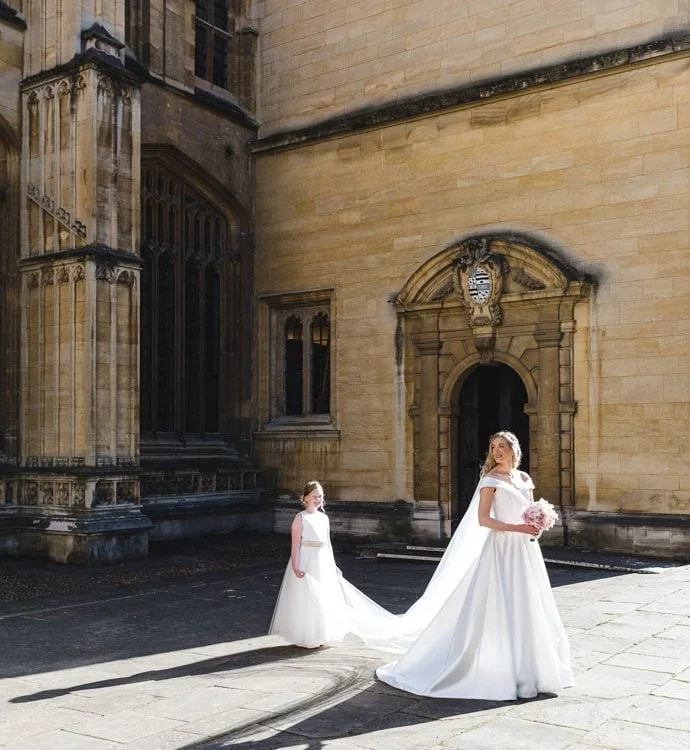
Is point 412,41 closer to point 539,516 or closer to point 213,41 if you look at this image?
point 213,41

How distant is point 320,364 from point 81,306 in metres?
4.90

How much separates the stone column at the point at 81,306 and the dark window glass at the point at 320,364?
4.02 m

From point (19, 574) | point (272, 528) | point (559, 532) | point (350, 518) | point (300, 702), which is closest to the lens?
point (300, 702)

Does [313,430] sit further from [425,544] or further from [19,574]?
[19,574]

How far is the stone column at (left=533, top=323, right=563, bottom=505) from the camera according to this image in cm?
1340

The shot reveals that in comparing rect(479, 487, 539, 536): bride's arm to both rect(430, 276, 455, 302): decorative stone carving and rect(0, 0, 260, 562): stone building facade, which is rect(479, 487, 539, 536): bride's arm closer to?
rect(0, 0, 260, 562): stone building facade

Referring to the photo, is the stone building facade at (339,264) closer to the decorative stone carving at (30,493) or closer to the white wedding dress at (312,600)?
the decorative stone carving at (30,493)

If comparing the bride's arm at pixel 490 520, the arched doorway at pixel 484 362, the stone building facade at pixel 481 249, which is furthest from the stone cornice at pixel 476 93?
the bride's arm at pixel 490 520

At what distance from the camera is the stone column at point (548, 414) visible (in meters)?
13.4

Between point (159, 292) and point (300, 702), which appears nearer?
point (300, 702)

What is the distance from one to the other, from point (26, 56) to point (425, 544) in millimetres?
8897

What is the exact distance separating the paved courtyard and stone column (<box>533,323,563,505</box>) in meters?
2.74

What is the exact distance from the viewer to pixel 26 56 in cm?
1334

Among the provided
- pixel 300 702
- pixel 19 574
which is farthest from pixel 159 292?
pixel 300 702
